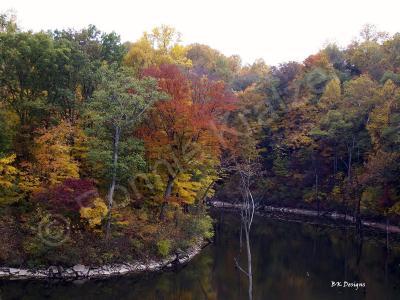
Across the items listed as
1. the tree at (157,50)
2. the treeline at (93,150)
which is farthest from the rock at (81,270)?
the tree at (157,50)

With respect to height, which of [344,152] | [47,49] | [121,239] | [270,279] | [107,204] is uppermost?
[47,49]

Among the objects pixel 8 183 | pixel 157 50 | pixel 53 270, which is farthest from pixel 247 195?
pixel 157 50

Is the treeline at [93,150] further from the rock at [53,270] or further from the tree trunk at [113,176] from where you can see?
the rock at [53,270]

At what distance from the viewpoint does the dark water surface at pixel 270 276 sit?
17.9 meters

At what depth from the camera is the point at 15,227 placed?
20594 millimetres

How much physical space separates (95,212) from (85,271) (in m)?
2.68

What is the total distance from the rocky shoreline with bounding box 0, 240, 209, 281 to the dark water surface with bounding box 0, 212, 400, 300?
2.24 feet

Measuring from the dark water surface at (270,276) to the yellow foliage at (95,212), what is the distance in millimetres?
2728

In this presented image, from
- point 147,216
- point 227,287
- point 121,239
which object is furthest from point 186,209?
point 227,287

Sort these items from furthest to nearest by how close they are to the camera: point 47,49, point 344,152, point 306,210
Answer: point 306,210 < point 344,152 < point 47,49

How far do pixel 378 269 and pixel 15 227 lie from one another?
18.6m

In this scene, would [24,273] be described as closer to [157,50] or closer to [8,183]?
[8,183]

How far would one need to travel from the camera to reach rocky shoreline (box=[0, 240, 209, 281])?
18.8m

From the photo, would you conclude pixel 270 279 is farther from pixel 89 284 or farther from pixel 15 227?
pixel 15 227
